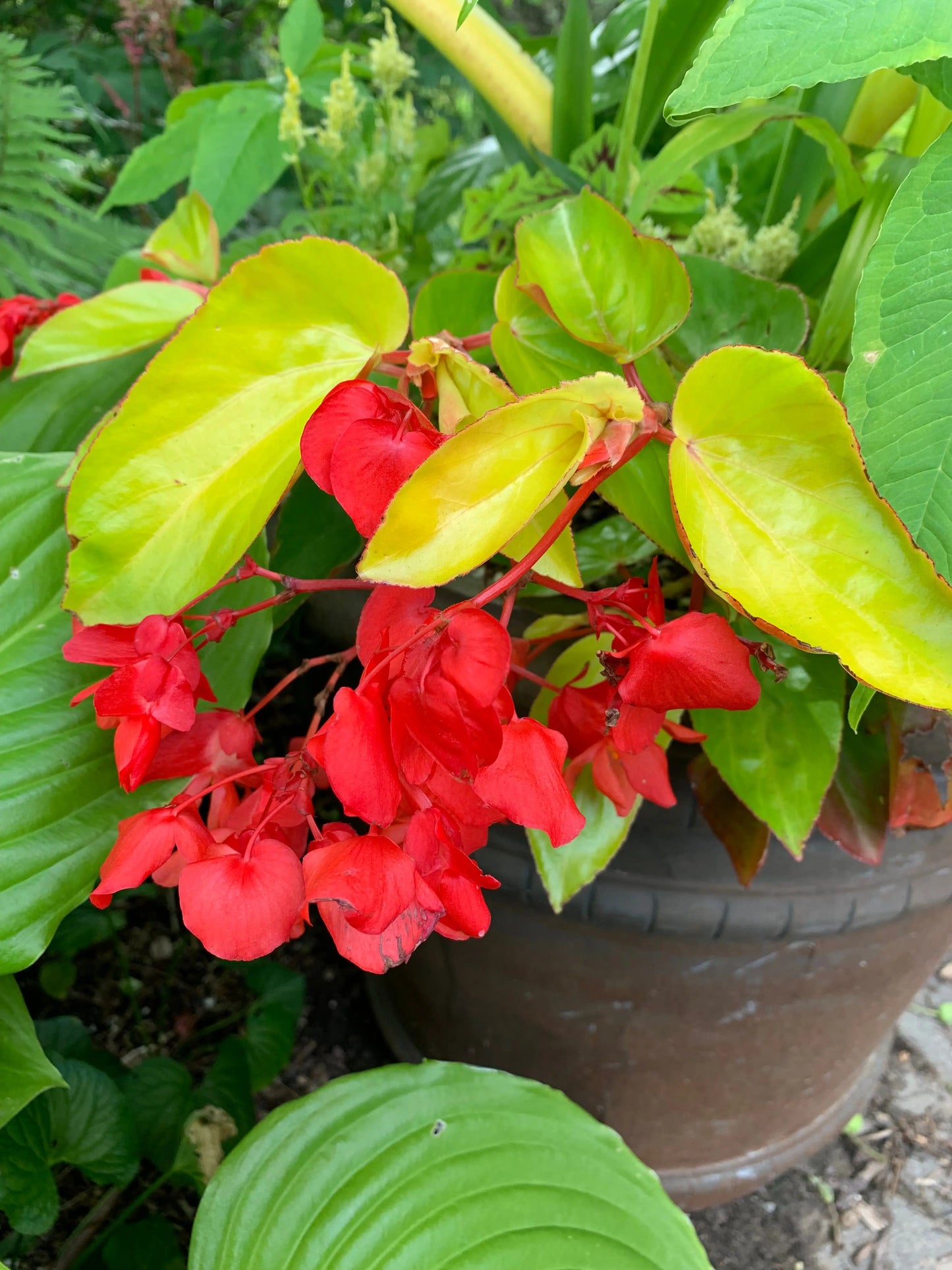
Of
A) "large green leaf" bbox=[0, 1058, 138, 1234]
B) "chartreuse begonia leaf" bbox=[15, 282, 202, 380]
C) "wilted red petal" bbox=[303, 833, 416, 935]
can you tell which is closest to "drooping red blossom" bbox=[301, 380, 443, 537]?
"wilted red petal" bbox=[303, 833, 416, 935]

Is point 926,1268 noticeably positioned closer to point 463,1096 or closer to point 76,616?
point 463,1096

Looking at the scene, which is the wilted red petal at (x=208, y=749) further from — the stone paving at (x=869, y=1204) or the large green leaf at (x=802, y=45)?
the stone paving at (x=869, y=1204)

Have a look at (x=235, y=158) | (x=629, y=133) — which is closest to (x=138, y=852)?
(x=629, y=133)

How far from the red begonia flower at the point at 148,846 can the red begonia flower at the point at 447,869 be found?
0.26ft

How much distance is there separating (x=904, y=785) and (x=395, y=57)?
63cm

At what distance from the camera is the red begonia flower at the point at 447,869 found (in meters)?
0.29

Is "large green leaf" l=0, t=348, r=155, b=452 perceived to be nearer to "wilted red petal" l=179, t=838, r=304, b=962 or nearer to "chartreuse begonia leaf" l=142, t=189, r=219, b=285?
"chartreuse begonia leaf" l=142, t=189, r=219, b=285

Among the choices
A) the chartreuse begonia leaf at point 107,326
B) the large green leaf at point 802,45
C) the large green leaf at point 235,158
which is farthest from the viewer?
the large green leaf at point 235,158

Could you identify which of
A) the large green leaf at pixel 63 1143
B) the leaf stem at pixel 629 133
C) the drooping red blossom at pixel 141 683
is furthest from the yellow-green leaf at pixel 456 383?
the large green leaf at pixel 63 1143

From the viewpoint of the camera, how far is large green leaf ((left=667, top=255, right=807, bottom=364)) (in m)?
0.43

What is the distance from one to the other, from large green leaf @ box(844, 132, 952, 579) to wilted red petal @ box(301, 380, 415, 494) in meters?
0.15

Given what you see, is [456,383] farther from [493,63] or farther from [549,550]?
[493,63]

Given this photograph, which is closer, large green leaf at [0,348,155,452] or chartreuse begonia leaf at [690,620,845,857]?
chartreuse begonia leaf at [690,620,845,857]

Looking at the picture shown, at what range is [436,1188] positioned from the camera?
0.45 metres
